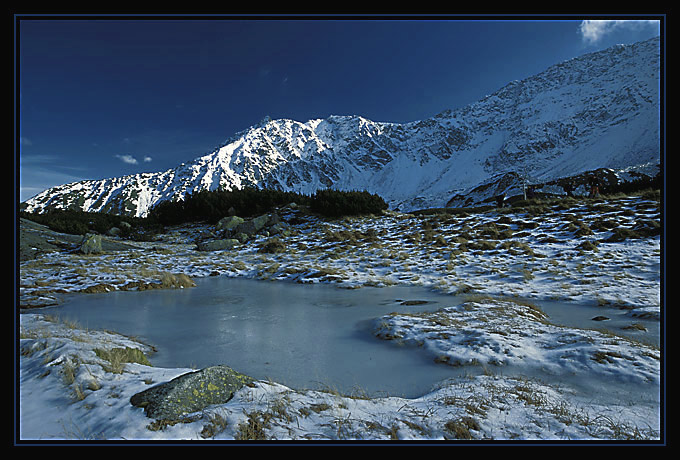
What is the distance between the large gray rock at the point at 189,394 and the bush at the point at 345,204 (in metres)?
19.8

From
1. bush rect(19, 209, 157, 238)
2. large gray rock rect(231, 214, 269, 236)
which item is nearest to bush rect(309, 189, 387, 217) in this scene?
large gray rock rect(231, 214, 269, 236)

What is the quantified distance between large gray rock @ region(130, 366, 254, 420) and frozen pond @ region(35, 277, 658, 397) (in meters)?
0.78

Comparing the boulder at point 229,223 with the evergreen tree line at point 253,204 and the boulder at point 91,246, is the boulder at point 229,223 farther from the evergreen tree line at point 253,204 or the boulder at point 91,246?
the boulder at point 91,246

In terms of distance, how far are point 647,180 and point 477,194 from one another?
53251mm

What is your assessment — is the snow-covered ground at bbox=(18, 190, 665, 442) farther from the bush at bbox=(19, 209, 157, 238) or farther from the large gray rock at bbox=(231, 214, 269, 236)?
the bush at bbox=(19, 209, 157, 238)

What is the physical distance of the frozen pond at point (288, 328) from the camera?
3592 millimetres

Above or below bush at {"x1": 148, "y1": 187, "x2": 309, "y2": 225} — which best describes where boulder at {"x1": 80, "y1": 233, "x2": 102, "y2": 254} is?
below

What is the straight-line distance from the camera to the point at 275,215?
22.9m

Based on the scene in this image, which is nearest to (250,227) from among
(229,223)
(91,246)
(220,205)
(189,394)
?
(229,223)

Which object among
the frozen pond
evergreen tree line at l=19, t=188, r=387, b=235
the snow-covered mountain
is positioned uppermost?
the snow-covered mountain

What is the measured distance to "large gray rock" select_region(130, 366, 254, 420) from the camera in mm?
2238

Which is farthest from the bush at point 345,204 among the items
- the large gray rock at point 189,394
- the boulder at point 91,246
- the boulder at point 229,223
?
the large gray rock at point 189,394

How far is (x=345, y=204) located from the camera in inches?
892
